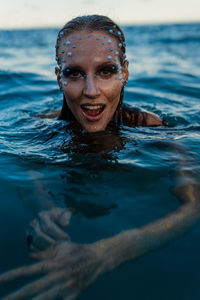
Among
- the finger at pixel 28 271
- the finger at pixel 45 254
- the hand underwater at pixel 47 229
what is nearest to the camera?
the finger at pixel 28 271

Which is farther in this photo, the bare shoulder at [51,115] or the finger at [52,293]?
the bare shoulder at [51,115]

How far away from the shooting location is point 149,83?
7.58 m

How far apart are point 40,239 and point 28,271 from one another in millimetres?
256

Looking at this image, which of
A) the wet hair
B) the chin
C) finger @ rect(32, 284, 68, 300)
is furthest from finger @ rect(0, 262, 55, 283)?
the wet hair

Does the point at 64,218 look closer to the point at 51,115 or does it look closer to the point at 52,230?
the point at 52,230

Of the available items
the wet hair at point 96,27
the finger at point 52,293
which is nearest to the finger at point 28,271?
the finger at point 52,293

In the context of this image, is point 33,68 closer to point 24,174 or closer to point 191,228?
point 24,174

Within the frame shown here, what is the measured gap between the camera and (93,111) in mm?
3012

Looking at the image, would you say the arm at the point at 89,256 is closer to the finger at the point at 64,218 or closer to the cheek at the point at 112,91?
the finger at the point at 64,218

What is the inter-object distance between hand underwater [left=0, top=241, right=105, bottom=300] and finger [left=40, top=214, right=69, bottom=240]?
0.06 meters

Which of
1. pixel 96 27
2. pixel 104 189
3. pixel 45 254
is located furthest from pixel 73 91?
pixel 45 254

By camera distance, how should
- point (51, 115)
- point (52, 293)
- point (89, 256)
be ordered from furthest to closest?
point (51, 115), point (89, 256), point (52, 293)

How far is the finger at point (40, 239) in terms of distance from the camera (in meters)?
1.79

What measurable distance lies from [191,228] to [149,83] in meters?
6.10
